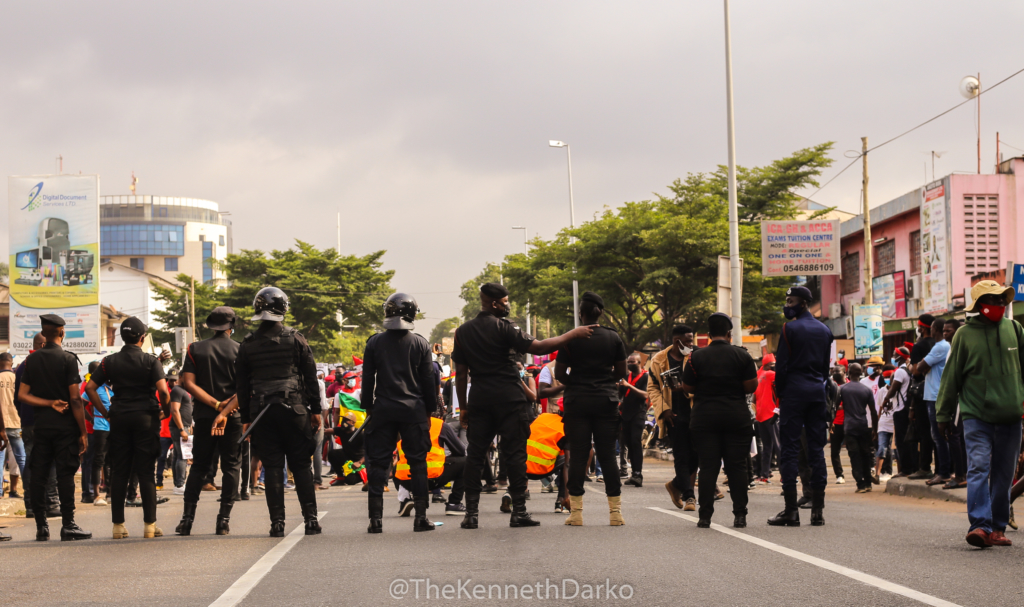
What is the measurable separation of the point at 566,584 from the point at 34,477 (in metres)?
5.60

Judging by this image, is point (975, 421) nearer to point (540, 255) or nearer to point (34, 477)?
point (34, 477)

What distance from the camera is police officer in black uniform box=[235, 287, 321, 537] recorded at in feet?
28.8

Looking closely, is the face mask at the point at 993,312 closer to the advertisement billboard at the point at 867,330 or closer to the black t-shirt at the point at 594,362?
the black t-shirt at the point at 594,362

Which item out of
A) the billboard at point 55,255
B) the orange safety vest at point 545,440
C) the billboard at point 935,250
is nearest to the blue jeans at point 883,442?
the orange safety vest at point 545,440

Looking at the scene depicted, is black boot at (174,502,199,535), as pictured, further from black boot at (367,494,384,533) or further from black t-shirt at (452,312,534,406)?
black t-shirt at (452,312,534,406)

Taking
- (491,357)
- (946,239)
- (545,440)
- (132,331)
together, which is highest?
(946,239)

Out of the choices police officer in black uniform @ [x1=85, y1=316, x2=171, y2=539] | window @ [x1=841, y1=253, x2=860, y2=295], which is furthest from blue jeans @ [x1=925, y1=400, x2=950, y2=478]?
window @ [x1=841, y1=253, x2=860, y2=295]

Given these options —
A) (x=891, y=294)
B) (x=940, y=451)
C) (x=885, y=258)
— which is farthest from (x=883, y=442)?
(x=885, y=258)

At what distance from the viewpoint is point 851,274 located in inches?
1593

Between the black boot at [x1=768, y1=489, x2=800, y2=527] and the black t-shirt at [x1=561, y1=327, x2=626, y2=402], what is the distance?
63.9 inches

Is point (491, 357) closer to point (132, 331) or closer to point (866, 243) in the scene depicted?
point (132, 331)

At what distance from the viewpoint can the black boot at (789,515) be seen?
29.4ft

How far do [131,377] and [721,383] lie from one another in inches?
194

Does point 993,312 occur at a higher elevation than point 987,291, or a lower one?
lower
